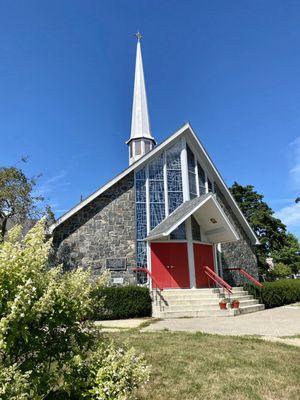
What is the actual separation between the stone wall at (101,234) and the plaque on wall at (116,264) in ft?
0.33

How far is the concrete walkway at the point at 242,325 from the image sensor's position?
8.81m

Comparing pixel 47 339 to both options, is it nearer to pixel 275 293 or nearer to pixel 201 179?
pixel 275 293

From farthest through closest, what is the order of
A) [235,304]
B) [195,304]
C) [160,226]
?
[160,226] → [195,304] → [235,304]

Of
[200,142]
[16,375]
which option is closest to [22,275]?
[16,375]

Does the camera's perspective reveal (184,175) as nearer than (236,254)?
Yes

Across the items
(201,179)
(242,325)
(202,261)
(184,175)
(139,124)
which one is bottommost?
(242,325)

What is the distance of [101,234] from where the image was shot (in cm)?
1515

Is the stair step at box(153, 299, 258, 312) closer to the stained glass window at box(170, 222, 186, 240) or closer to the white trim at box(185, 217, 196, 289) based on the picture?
the white trim at box(185, 217, 196, 289)

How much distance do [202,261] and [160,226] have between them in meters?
2.91

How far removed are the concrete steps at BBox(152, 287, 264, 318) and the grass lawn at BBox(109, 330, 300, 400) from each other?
522 centimetres

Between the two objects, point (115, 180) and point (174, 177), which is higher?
point (174, 177)

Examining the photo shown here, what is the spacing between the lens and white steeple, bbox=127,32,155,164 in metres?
25.3

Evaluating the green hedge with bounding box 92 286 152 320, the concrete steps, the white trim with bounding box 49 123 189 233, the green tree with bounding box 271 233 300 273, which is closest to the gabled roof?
the white trim with bounding box 49 123 189 233

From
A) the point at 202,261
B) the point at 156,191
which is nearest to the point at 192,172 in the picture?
the point at 156,191
